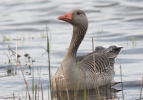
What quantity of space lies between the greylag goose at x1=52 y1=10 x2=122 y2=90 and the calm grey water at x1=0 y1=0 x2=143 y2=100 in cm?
49

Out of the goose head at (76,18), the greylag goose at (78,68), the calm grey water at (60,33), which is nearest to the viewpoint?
the greylag goose at (78,68)

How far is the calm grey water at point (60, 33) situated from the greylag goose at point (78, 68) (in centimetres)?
49

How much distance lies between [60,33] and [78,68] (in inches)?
325

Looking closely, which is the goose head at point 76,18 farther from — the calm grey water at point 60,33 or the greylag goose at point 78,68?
the calm grey water at point 60,33

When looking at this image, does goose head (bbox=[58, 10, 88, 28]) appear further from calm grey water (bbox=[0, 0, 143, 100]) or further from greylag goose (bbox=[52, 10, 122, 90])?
calm grey water (bbox=[0, 0, 143, 100])

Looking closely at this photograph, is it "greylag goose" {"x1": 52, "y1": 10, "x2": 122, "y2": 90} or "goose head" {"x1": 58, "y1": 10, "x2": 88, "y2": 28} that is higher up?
"goose head" {"x1": 58, "y1": 10, "x2": 88, "y2": 28}

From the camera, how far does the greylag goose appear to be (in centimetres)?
1188

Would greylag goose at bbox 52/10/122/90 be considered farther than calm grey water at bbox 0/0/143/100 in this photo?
No

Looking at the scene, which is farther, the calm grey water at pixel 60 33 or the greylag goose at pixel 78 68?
the calm grey water at pixel 60 33

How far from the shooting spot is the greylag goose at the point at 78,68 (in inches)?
468

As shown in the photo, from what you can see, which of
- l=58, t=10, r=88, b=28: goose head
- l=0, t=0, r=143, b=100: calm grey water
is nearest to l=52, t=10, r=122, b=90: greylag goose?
l=58, t=10, r=88, b=28: goose head

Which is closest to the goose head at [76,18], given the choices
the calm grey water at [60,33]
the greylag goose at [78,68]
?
the greylag goose at [78,68]

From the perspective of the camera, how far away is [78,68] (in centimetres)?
1147

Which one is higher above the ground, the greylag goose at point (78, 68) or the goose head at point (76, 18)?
the goose head at point (76, 18)
